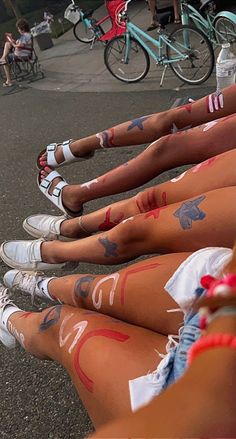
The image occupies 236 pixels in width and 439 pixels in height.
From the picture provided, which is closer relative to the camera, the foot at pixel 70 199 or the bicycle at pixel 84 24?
the foot at pixel 70 199

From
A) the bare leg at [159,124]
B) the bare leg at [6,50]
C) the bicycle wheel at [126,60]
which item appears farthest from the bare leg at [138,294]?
the bare leg at [6,50]

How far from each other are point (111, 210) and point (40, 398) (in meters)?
0.96

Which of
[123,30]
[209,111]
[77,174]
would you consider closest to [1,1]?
[123,30]

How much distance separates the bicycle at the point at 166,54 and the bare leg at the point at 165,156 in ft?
→ 11.6

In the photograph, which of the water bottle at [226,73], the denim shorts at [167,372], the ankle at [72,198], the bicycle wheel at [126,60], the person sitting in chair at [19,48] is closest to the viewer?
the denim shorts at [167,372]

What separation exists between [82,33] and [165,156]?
28.2ft

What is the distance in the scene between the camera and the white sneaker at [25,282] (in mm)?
2318

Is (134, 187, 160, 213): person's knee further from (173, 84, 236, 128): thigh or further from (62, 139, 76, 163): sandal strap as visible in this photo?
(62, 139, 76, 163): sandal strap

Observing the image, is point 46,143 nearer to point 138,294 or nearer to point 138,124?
point 138,124

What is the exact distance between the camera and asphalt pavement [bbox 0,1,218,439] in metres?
2.13

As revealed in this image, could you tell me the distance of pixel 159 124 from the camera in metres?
2.40

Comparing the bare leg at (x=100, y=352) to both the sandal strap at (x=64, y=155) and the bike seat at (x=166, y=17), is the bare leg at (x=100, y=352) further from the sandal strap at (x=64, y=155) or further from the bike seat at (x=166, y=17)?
the bike seat at (x=166, y=17)

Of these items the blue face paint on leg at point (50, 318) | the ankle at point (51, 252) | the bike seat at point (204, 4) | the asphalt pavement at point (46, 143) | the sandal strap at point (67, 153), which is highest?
the bike seat at point (204, 4)

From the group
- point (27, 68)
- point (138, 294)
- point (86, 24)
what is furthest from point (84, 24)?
point (138, 294)
